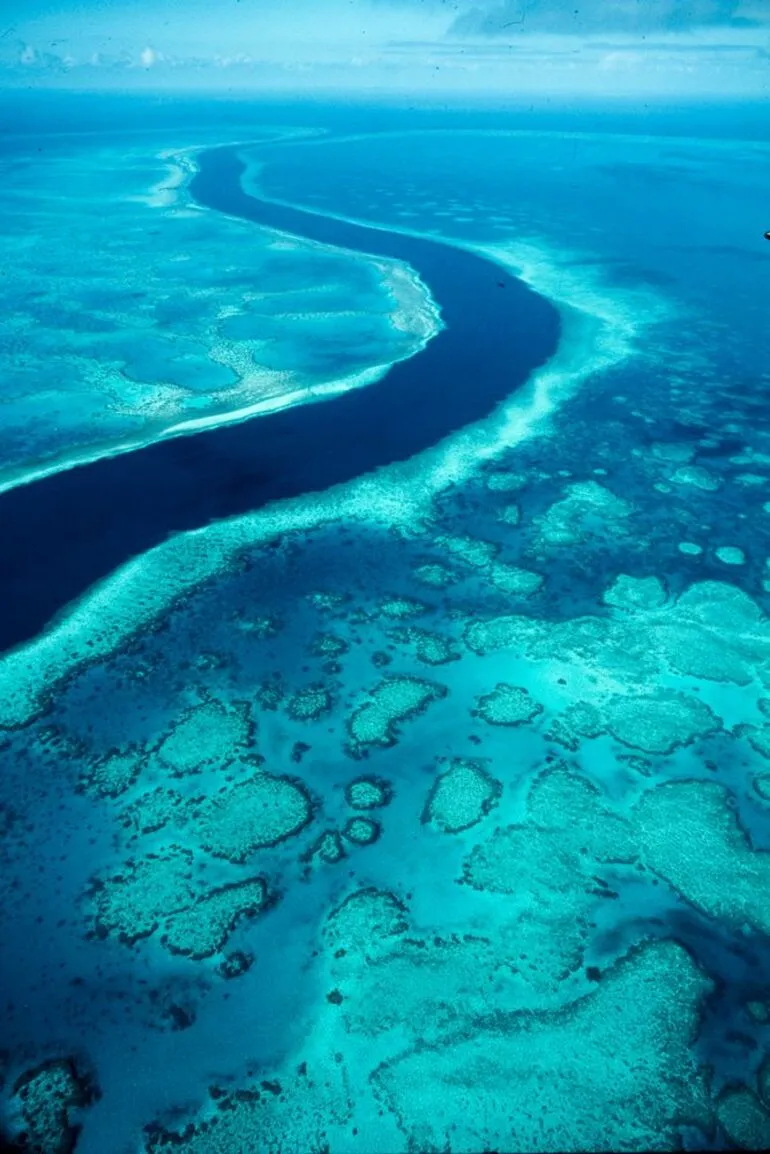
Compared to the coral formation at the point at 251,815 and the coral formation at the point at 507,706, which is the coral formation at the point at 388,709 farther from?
the coral formation at the point at 251,815

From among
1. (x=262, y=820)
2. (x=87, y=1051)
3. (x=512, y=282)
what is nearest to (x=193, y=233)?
(x=512, y=282)

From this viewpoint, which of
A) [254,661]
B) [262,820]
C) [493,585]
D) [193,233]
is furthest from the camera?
[193,233]

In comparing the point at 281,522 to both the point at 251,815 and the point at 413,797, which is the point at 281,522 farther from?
the point at 413,797

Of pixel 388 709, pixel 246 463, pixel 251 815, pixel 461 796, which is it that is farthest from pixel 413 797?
pixel 246 463

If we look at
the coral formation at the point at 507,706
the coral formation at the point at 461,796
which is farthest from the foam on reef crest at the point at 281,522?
the coral formation at the point at 461,796

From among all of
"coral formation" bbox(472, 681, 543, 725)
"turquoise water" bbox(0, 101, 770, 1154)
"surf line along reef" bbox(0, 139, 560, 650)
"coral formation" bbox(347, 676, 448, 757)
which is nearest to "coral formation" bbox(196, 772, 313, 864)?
"turquoise water" bbox(0, 101, 770, 1154)

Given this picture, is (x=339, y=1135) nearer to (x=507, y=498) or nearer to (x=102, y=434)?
(x=507, y=498)
